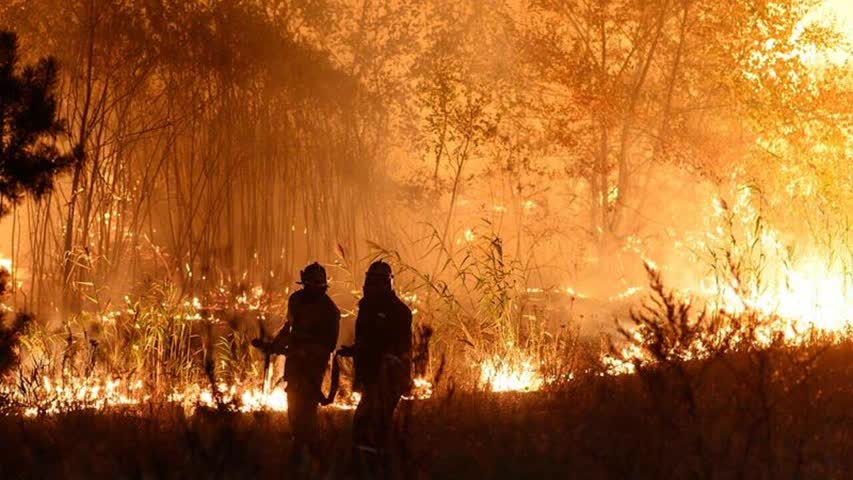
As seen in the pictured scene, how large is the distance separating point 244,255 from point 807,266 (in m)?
8.31

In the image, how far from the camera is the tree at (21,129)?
8.91 m

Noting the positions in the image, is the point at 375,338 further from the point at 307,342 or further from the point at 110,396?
the point at 110,396

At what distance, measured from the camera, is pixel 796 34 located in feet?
72.4

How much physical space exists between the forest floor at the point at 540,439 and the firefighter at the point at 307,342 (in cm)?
17

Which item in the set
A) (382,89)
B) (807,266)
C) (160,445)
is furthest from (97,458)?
(382,89)

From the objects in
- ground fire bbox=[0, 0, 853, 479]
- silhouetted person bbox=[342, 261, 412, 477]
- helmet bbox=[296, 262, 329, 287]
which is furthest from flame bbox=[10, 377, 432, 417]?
silhouetted person bbox=[342, 261, 412, 477]

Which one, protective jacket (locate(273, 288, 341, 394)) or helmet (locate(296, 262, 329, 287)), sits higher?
helmet (locate(296, 262, 329, 287))

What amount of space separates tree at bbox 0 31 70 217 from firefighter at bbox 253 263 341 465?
2008 mm

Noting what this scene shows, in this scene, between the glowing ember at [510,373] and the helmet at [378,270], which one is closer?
the helmet at [378,270]

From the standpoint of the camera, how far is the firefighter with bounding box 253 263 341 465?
27.9 ft

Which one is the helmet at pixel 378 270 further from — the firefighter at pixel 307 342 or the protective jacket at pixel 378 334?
the firefighter at pixel 307 342

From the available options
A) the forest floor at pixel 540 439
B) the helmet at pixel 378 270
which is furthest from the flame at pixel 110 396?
the helmet at pixel 378 270

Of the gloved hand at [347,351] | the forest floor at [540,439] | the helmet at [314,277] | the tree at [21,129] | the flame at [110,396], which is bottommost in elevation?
the forest floor at [540,439]

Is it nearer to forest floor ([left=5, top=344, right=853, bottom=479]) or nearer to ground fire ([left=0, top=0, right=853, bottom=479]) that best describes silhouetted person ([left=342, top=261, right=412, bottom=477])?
ground fire ([left=0, top=0, right=853, bottom=479])
